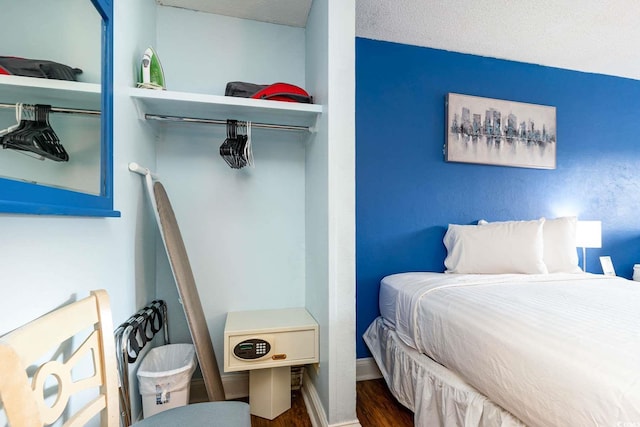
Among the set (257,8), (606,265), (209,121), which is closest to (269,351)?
(209,121)

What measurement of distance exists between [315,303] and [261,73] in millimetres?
1546

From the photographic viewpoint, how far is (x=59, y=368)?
72 centimetres

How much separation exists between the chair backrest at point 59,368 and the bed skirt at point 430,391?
1275 mm

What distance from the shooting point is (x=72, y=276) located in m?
0.89

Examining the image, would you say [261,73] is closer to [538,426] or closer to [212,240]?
[212,240]

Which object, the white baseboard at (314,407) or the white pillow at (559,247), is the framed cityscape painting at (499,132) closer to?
the white pillow at (559,247)

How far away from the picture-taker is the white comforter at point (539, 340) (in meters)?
0.81

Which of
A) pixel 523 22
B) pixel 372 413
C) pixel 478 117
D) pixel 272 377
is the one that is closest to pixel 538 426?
pixel 372 413

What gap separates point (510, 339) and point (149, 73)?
196 centimetres

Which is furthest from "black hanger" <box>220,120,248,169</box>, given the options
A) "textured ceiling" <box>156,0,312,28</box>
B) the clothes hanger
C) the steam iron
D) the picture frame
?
the picture frame

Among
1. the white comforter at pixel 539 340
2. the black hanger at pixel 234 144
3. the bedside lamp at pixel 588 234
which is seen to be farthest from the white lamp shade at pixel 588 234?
the black hanger at pixel 234 144

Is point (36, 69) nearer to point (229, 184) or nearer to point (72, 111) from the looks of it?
point (72, 111)

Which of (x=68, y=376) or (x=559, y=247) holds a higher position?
(x=559, y=247)

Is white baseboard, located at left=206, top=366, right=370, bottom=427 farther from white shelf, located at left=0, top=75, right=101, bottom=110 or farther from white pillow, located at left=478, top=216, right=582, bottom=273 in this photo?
white shelf, located at left=0, top=75, right=101, bottom=110
